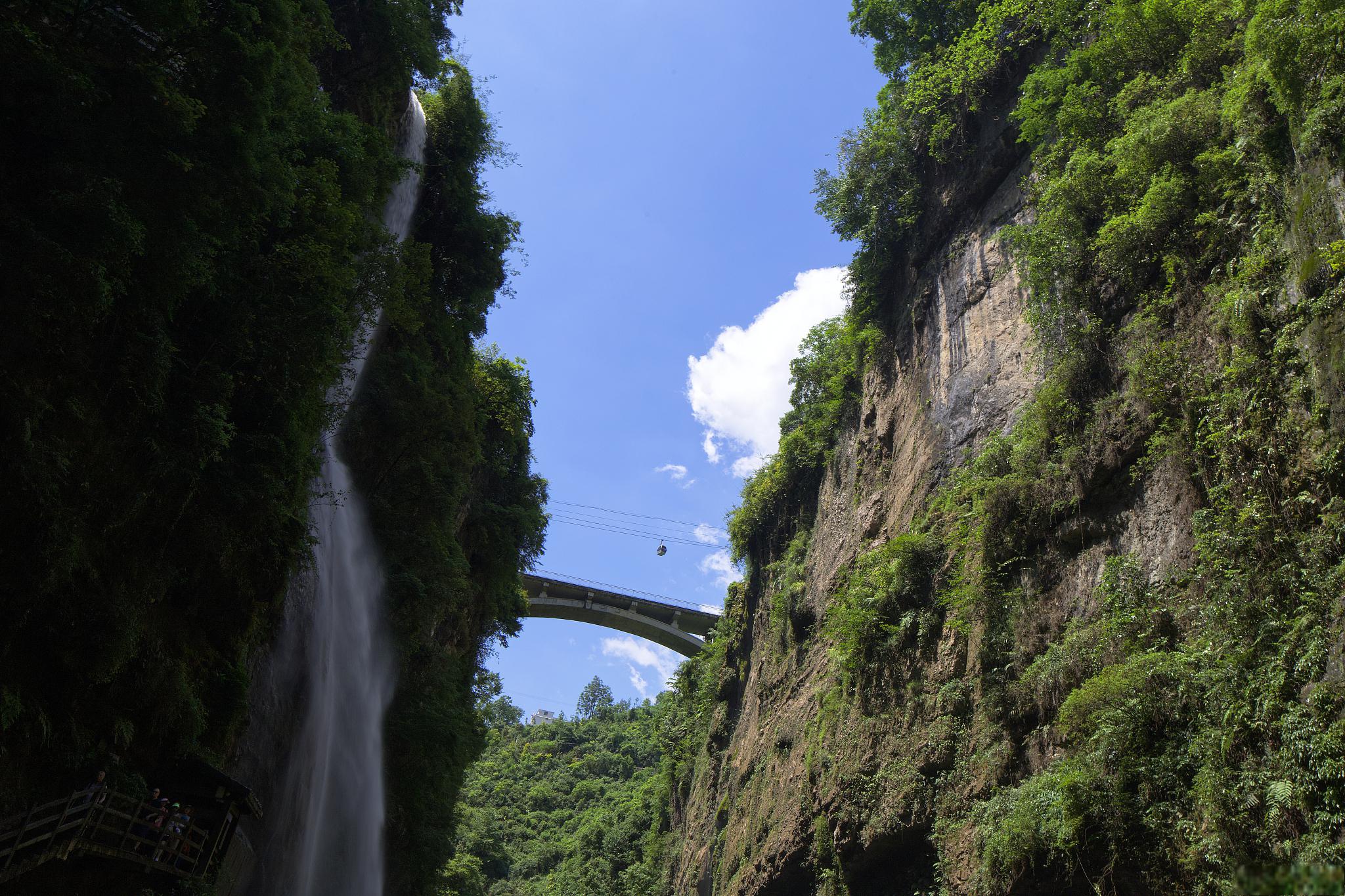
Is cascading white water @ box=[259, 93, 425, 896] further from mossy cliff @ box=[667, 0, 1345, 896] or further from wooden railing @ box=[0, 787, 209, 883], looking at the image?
mossy cliff @ box=[667, 0, 1345, 896]

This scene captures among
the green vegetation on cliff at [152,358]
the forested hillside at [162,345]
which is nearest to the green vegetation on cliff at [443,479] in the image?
the forested hillside at [162,345]

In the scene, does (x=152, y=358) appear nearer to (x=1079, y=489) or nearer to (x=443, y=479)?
(x=443, y=479)

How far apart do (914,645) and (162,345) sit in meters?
14.3

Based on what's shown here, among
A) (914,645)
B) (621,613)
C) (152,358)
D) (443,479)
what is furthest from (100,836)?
(621,613)

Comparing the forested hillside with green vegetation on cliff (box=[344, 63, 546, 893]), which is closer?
the forested hillside

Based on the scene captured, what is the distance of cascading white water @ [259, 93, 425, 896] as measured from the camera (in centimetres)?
1444

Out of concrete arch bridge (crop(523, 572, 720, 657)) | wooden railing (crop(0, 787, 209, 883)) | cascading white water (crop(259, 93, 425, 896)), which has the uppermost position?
concrete arch bridge (crop(523, 572, 720, 657))

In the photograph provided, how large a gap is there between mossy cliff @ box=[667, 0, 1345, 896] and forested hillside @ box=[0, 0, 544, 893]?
1008cm

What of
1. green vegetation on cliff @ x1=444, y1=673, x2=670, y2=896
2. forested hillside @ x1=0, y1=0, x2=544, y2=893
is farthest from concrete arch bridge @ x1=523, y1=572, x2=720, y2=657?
forested hillside @ x1=0, y1=0, x2=544, y2=893

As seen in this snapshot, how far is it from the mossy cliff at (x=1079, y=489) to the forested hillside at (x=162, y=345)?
10.1m

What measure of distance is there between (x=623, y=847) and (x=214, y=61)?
3766 cm

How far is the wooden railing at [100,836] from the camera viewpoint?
25.5 feet

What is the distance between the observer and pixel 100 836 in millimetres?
9219

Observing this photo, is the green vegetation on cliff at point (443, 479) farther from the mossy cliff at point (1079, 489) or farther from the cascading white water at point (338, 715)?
the mossy cliff at point (1079, 489)
